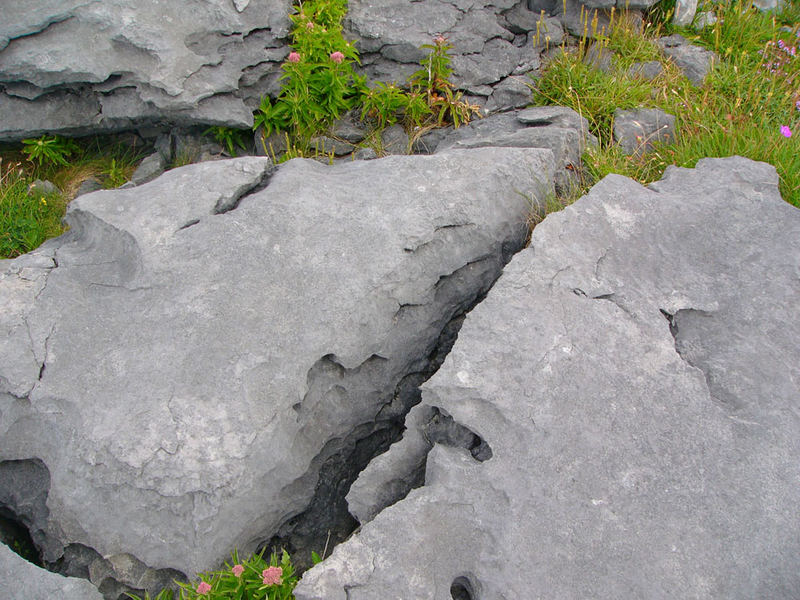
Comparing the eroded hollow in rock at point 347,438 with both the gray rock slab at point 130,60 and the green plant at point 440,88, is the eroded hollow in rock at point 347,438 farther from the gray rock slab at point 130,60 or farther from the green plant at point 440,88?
the gray rock slab at point 130,60

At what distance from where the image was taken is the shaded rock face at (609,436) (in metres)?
2.36

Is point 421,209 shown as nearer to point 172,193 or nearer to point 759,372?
point 172,193

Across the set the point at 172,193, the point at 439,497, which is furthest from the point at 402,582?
the point at 172,193

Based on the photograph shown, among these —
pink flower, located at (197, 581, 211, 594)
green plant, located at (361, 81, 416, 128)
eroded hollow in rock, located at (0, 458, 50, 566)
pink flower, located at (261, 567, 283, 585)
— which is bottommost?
eroded hollow in rock, located at (0, 458, 50, 566)

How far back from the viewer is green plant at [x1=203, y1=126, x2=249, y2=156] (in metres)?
4.98

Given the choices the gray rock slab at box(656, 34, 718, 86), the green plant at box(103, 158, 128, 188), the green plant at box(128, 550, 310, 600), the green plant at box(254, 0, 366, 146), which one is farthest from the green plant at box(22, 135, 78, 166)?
the gray rock slab at box(656, 34, 718, 86)

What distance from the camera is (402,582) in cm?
235

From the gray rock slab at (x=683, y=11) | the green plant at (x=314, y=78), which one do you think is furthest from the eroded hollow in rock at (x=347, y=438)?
the gray rock slab at (x=683, y=11)

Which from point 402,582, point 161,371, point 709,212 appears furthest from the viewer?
point 709,212

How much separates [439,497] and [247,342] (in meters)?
1.09

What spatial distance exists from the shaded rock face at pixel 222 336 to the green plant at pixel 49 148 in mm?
1588

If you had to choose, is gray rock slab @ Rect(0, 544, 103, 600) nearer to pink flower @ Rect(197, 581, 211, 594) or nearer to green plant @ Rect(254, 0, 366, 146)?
pink flower @ Rect(197, 581, 211, 594)

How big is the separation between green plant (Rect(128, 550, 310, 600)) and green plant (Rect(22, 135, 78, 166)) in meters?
3.40

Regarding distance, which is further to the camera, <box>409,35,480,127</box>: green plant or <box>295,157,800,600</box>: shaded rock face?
<box>409,35,480,127</box>: green plant
